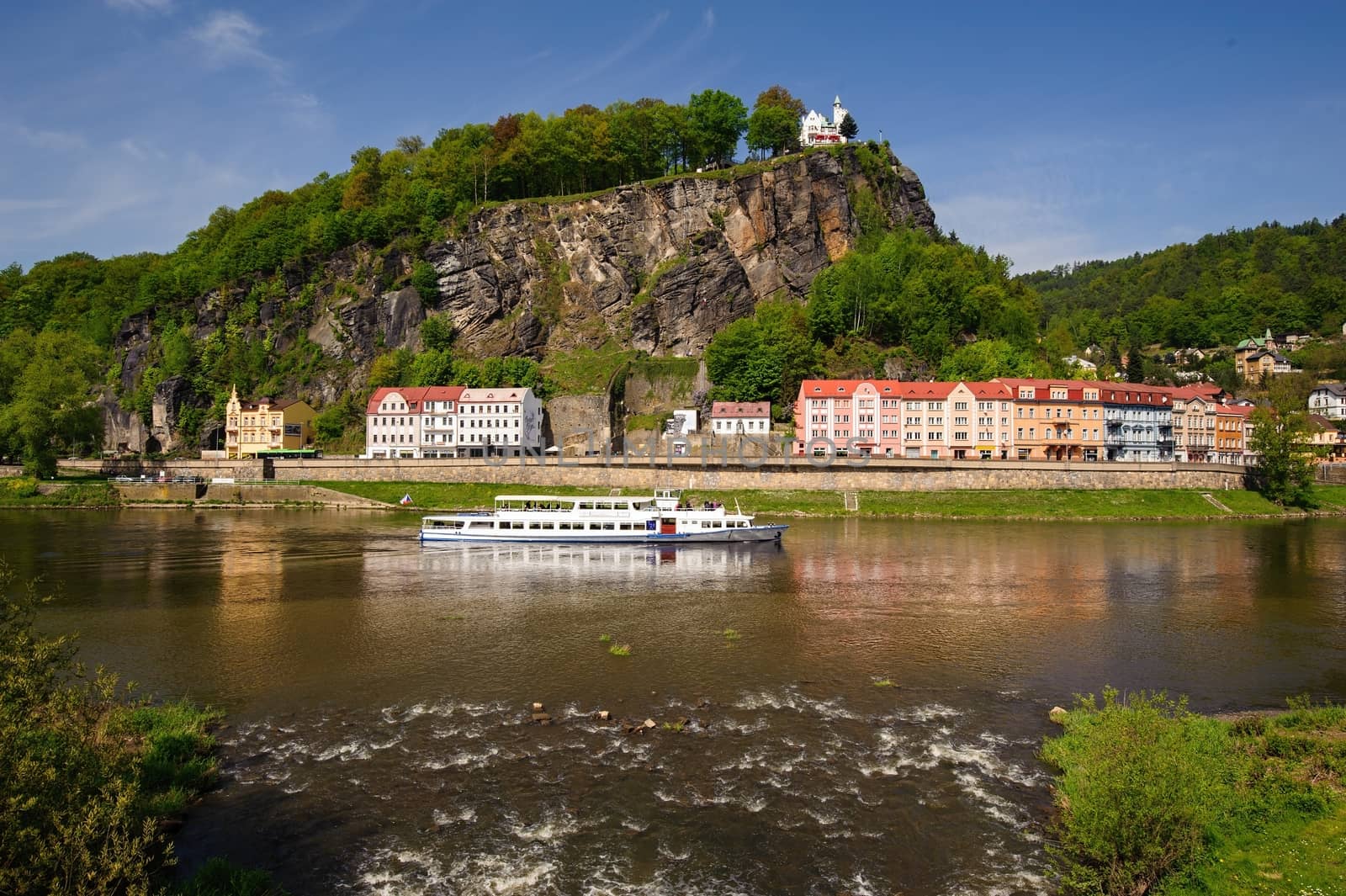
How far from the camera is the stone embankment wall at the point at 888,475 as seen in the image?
8119 centimetres

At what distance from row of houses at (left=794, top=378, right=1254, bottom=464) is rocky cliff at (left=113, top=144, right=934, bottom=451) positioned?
26.5m

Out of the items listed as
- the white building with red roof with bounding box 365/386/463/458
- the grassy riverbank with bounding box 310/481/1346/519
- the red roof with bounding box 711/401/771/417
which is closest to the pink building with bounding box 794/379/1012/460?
the red roof with bounding box 711/401/771/417

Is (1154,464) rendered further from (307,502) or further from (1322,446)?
(307,502)

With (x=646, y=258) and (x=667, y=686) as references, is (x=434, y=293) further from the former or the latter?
(x=667, y=686)

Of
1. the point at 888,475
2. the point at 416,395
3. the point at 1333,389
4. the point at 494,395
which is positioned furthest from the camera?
the point at 1333,389

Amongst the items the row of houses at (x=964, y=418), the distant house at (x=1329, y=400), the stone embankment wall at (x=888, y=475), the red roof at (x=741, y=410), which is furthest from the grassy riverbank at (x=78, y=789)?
the distant house at (x=1329, y=400)

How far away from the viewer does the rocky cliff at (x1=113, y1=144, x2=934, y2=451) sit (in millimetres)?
117500

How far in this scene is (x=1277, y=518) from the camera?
248 ft

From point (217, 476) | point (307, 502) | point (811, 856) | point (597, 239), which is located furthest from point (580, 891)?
point (597, 239)

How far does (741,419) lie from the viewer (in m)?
98.6

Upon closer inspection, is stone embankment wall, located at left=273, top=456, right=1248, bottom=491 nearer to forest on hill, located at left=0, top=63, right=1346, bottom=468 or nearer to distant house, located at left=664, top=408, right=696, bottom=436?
distant house, located at left=664, top=408, right=696, bottom=436

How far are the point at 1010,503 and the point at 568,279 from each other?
73.0 meters

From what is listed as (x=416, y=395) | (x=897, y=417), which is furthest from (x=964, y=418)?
(x=416, y=395)

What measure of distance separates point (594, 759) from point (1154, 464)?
80.8 meters
